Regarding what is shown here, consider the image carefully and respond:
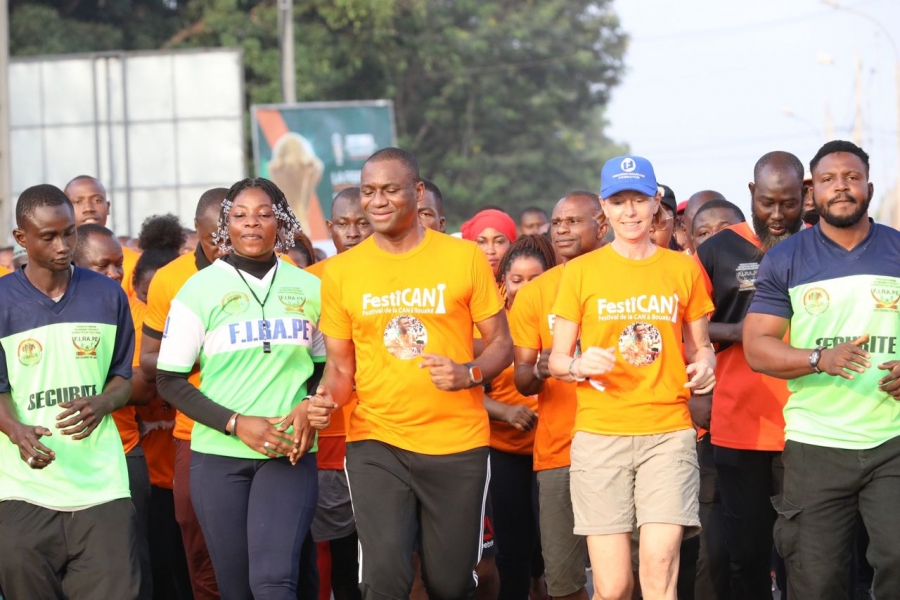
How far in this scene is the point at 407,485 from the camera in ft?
20.9

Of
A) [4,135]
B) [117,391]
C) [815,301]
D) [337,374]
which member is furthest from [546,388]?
[4,135]

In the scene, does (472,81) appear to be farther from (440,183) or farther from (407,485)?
(407,485)

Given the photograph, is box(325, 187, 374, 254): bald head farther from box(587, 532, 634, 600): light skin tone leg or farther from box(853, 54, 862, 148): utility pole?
box(853, 54, 862, 148): utility pole

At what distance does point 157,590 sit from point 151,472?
29.3 inches

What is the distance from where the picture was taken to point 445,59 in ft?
120

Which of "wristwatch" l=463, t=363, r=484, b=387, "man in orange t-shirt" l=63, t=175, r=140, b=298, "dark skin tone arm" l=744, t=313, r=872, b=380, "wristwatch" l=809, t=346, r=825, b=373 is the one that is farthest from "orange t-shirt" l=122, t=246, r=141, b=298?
"wristwatch" l=809, t=346, r=825, b=373

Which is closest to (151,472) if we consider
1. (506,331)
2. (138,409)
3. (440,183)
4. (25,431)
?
(138,409)

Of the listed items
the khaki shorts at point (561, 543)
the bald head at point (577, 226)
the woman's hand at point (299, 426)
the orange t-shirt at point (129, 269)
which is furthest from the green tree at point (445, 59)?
the woman's hand at point (299, 426)

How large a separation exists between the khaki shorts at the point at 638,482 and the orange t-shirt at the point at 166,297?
2.24m

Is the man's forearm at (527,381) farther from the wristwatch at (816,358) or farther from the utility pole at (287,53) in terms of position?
the utility pole at (287,53)

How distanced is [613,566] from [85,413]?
105 inches

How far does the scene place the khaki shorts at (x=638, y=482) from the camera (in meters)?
6.34

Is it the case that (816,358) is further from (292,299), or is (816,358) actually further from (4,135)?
(4,135)

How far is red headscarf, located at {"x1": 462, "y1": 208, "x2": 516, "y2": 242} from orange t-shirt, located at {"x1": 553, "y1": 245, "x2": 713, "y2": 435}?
10.8 feet
